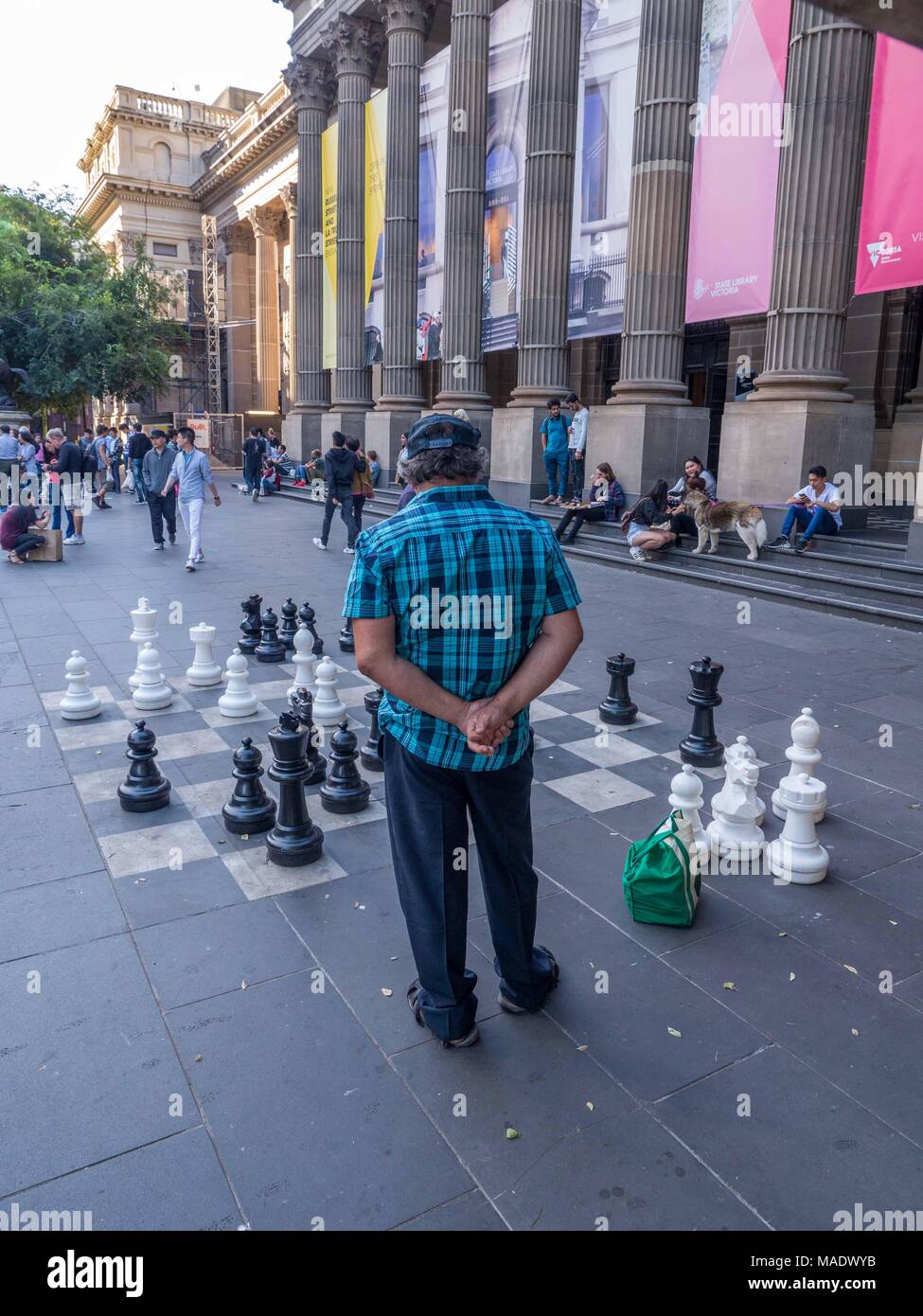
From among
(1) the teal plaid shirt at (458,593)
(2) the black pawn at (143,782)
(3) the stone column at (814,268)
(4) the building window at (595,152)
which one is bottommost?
(2) the black pawn at (143,782)

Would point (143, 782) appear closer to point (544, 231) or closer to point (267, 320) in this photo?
point (544, 231)

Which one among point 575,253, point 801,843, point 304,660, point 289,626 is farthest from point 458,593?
point 575,253

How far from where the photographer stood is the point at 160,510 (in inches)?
572

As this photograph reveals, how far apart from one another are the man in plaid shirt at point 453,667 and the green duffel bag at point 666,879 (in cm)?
88

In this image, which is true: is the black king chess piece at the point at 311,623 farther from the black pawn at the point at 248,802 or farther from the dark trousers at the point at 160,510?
the dark trousers at the point at 160,510

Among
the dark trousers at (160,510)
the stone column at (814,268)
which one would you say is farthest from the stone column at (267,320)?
the stone column at (814,268)

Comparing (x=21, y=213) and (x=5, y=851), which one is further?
(x=21, y=213)

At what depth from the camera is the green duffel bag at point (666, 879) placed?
147 inches

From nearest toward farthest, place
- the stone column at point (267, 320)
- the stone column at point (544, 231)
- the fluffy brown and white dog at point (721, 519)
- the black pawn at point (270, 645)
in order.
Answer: the black pawn at point (270, 645)
the fluffy brown and white dog at point (721, 519)
the stone column at point (544, 231)
the stone column at point (267, 320)

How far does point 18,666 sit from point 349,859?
15.5ft

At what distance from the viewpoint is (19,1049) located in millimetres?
3010

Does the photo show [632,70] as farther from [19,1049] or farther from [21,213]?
[21,213]

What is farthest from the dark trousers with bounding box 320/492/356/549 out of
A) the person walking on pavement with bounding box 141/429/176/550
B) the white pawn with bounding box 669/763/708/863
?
the white pawn with bounding box 669/763/708/863
